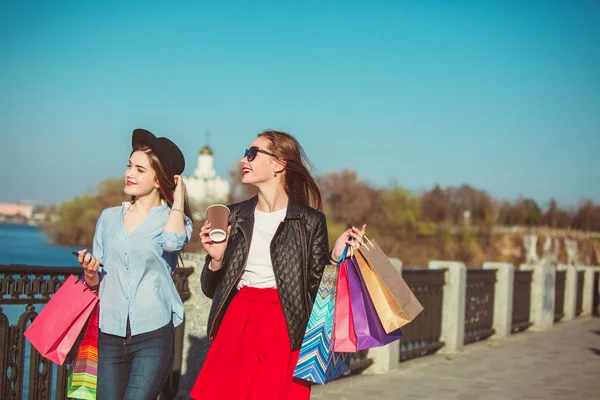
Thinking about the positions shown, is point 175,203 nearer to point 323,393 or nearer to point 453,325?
point 323,393

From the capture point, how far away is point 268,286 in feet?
15.0

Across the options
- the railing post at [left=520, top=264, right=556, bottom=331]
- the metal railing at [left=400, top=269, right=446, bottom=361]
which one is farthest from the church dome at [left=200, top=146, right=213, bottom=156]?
the metal railing at [left=400, top=269, right=446, bottom=361]

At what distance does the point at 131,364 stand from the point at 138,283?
0.41 meters

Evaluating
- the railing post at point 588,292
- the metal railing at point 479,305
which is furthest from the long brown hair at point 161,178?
the railing post at point 588,292

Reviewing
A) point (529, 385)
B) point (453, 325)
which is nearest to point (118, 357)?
point (529, 385)

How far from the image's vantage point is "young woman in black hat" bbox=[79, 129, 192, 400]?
4.27m

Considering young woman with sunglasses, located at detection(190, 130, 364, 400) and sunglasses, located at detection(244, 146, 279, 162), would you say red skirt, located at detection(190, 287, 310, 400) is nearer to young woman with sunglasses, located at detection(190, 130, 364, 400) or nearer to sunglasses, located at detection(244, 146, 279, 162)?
young woman with sunglasses, located at detection(190, 130, 364, 400)

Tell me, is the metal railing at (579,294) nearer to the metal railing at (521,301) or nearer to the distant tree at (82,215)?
the metal railing at (521,301)

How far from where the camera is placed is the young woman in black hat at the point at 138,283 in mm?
4266

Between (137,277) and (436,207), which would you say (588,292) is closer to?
(137,277)

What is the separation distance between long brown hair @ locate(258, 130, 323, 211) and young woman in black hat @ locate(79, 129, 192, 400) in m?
0.63

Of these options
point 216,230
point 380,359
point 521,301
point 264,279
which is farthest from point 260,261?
point 521,301

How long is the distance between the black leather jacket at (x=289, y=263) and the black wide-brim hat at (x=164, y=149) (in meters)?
0.43

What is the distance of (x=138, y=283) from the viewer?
4312 millimetres
